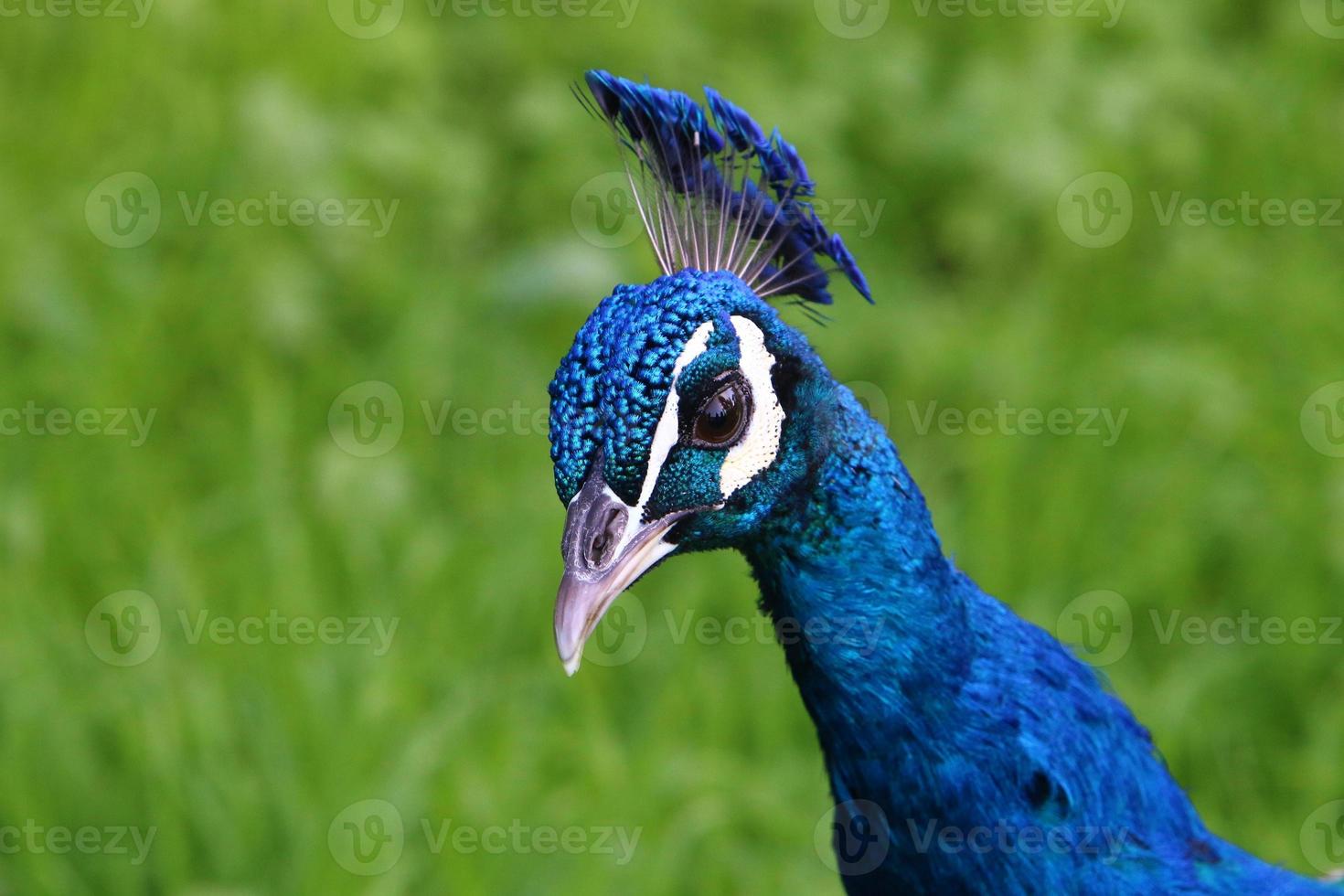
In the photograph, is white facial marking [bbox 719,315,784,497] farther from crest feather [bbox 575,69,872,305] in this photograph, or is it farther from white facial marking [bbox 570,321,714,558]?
crest feather [bbox 575,69,872,305]

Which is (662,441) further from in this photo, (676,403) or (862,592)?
(862,592)

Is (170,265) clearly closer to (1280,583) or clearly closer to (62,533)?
(62,533)

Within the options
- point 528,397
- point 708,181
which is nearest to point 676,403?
point 708,181

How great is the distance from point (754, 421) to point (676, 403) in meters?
0.11

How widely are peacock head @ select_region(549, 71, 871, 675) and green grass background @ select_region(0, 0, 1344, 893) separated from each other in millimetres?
1281

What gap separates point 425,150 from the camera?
13.0 ft

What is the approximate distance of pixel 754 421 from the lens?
1512mm

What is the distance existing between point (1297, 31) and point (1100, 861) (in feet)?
12.1

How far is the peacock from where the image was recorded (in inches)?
56.8

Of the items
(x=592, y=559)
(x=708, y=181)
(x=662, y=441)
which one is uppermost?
(x=708, y=181)

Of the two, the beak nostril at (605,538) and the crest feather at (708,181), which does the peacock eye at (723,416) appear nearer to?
the beak nostril at (605,538)

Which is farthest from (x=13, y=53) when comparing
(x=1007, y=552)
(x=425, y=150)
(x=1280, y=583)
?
(x=1280, y=583)

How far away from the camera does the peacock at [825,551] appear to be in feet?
4.74

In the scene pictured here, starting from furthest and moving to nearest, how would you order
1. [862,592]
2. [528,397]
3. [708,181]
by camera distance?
[528,397]
[708,181]
[862,592]
